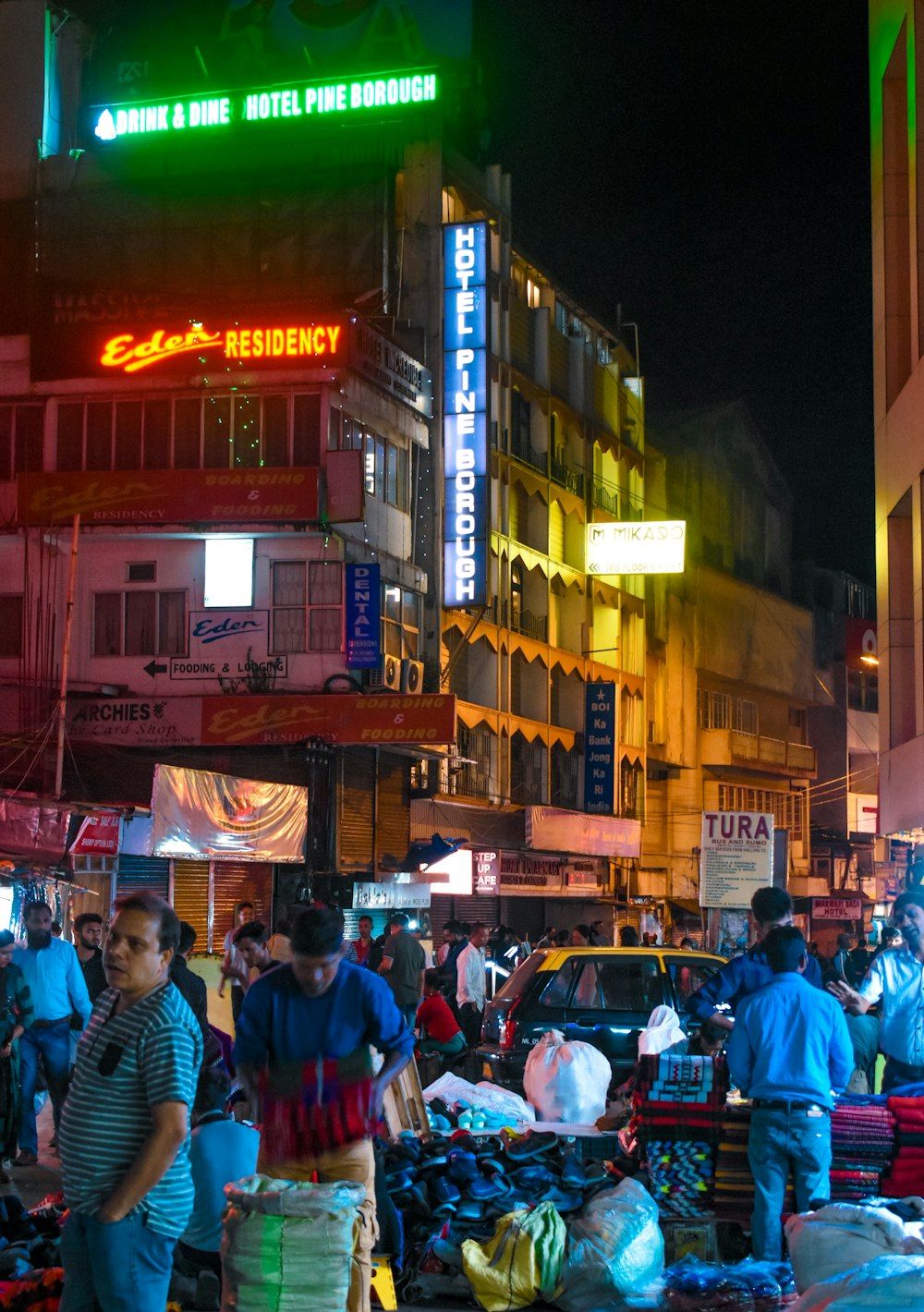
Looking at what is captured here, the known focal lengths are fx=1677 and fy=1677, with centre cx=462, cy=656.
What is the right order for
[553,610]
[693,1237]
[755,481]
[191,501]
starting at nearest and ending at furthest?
[693,1237]
[191,501]
[553,610]
[755,481]

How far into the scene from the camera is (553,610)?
42.8 metres

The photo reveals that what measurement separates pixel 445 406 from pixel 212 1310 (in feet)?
91.3

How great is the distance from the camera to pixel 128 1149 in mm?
5035

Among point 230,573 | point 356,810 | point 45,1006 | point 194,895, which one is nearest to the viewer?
point 45,1006

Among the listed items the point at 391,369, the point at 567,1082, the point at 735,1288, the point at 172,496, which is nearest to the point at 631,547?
the point at 391,369

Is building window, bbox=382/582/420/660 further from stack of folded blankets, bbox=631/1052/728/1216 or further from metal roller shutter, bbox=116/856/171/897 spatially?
stack of folded blankets, bbox=631/1052/728/1216

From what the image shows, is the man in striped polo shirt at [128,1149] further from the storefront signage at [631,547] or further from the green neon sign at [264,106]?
the storefront signage at [631,547]

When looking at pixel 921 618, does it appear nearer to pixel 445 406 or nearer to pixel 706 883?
pixel 706 883

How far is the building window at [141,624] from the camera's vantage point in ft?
101

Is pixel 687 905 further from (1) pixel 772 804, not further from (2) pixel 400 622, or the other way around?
(2) pixel 400 622

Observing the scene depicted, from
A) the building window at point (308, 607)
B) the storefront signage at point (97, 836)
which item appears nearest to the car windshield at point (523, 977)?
the storefront signage at point (97, 836)

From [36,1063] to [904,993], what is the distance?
6777 millimetres

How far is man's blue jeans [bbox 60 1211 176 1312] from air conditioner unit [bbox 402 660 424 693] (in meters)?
26.8

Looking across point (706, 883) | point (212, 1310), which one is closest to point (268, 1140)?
point (212, 1310)
